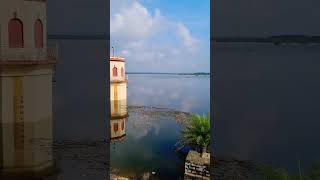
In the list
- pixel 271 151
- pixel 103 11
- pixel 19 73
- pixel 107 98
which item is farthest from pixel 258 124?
pixel 19 73

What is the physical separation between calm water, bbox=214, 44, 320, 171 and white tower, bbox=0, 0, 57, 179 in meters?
6.12

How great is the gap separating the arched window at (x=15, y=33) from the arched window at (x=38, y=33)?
1.81 ft

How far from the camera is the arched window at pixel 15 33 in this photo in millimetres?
11469

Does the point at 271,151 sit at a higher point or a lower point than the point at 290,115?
lower

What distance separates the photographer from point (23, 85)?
38.8 feet

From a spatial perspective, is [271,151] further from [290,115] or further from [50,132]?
[50,132]

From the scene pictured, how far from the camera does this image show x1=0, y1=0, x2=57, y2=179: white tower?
1148 cm

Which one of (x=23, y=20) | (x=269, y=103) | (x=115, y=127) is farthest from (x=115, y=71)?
(x=269, y=103)

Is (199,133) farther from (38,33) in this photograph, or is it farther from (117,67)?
(38,33)

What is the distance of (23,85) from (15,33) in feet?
5.34

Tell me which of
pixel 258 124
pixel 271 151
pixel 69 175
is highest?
pixel 258 124

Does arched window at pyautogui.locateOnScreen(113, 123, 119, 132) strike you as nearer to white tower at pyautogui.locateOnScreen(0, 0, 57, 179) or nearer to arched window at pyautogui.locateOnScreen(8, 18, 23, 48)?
white tower at pyautogui.locateOnScreen(0, 0, 57, 179)

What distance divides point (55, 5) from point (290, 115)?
9129 millimetres

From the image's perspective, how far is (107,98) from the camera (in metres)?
14.1
